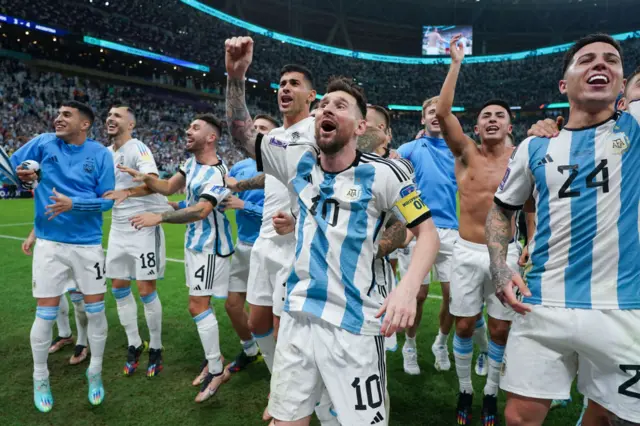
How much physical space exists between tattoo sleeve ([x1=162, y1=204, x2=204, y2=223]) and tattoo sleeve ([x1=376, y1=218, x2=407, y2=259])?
80.7 inches

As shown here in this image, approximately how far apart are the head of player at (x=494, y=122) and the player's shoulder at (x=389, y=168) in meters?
1.71

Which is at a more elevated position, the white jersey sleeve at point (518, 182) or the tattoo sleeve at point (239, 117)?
the tattoo sleeve at point (239, 117)

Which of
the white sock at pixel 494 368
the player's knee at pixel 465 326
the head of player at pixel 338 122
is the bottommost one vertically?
the white sock at pixel 494 368

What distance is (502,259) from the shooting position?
2359mm

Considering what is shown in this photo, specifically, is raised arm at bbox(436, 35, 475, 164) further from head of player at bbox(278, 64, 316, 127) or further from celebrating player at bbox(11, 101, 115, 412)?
celebrating player at bbox(11, 101, 115, 412)

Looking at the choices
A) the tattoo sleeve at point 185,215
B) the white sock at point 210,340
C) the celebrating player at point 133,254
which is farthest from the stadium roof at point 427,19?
the white sock at point 210,340

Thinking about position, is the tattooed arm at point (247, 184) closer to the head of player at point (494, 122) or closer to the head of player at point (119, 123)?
the head of player at point (119, 123)

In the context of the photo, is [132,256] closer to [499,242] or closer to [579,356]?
[499,242]

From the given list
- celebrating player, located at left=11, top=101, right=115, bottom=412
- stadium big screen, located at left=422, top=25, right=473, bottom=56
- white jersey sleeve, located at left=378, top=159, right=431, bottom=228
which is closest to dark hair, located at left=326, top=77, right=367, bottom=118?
white jersey sleeve, located at left=378, top=159, right=431, bottom=228

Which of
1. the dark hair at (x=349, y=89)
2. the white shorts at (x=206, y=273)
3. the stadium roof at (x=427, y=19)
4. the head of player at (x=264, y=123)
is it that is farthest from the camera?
the stadium roof at (x=427, y=19)

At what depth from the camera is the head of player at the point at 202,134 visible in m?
4.34

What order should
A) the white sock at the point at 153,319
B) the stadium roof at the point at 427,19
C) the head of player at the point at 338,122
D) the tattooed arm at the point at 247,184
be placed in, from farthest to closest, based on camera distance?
the stadium roof at the point at 427,19, the white sock at the point at 153,319, the tattooed arm at the point at 247,184, the head of player at the point at 338,122

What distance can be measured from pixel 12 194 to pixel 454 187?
74.9 feet

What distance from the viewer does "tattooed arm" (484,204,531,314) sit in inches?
85.5
